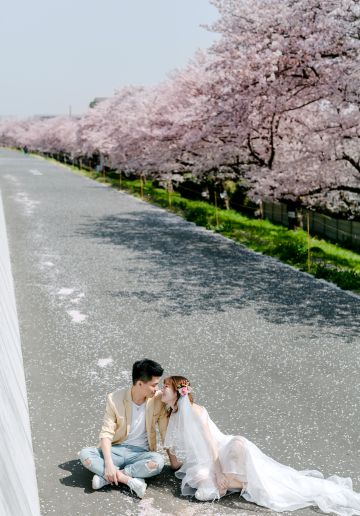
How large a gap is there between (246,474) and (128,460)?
1.14 m

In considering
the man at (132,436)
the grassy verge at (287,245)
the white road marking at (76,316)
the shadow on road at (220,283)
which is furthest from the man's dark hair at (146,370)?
the grassy verge at (287,245)

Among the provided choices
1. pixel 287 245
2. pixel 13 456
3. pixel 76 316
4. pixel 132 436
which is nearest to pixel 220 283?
pixel 76 316

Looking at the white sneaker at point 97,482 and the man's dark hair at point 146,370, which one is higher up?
the man's dark hair at point 146,370

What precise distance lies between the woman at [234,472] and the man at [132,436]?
19cm

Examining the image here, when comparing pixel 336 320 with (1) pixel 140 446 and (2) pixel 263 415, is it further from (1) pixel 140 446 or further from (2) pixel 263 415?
(1) pixel 140 446

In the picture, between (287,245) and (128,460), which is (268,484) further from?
(287,245)

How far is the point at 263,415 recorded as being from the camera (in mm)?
6910

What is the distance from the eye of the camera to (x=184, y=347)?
9.21 m

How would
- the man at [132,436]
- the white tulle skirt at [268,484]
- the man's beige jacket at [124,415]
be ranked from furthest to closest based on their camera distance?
1. the man's beige jacket at [124,415]
2. the man at [132,436]
3. the white tulle skirt at [268,484]

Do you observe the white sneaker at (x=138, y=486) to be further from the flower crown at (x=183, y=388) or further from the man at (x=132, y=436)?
the flower crown at (x=183, y=388)

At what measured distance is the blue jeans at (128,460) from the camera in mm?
5441

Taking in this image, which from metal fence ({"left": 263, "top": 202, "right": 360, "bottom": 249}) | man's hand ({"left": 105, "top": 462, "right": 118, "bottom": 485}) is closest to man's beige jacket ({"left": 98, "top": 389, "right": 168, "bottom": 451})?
man's hand ({"left": 105, "top": 462, "right": 118, "bottom": 485})

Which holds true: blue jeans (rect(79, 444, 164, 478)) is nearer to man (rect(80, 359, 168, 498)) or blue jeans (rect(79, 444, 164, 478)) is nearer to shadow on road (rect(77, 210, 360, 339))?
man (rect(80, 359, 168, 498))

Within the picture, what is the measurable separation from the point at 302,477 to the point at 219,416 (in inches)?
66.7
